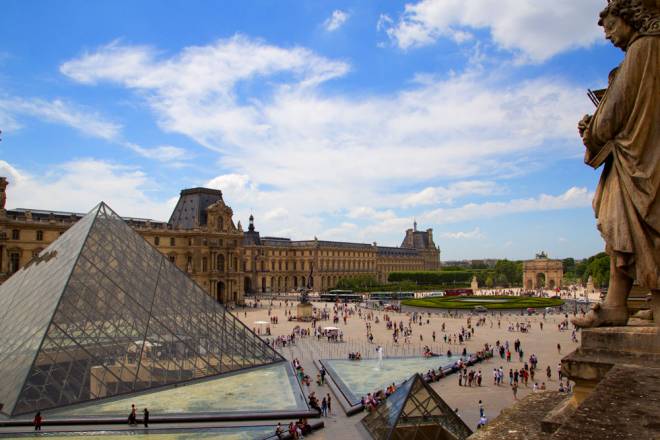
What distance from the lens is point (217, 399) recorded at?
58.3ft

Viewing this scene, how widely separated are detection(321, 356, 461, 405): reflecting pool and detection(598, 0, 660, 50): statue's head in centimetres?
1619

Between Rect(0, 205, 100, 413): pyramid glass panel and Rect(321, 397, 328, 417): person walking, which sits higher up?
Rect(0, 205, 100, 413): pyramid glass panel

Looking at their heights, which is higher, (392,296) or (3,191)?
(3,191)

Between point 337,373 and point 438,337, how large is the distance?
1412cm

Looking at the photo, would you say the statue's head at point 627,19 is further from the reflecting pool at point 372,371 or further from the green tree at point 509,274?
the green tree at point 509,274

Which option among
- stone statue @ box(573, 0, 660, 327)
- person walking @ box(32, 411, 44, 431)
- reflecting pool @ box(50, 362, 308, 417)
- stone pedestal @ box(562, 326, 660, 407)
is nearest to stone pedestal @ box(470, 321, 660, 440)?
stone pedestal @ box(562, 326, 660, 407)

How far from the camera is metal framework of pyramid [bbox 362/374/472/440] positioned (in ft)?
45.4

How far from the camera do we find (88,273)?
2141 centimetres

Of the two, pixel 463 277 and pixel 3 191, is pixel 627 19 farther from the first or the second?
pixel 463 277

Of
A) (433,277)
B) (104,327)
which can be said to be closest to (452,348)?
(104,327)

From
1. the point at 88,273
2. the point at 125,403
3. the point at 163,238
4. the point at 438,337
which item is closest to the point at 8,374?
the point at 125,403

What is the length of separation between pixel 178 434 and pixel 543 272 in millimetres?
85085

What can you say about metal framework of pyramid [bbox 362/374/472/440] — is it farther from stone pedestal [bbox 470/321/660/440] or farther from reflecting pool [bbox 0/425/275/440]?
A: stone pedestal [bbox 470/321/660/440]

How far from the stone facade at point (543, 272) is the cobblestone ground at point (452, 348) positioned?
42.3 meters
